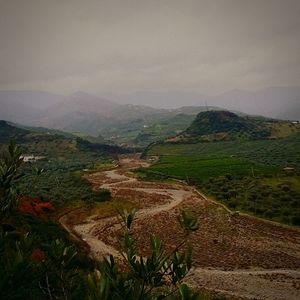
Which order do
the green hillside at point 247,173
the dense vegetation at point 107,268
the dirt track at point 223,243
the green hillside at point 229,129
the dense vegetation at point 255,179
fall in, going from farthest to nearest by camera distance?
1. the green hillside at point 229,129
2. the green hillside at point 247,173
3. the dense vegetation at point 255,179
4. the dirt track at point 223,243
5. the dense vegetation at point 107,268

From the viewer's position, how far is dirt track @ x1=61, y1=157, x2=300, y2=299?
2542 centimetres

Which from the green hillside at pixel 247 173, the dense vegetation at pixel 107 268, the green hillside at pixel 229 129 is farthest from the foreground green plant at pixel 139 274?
the green hillside at pixel 229 129

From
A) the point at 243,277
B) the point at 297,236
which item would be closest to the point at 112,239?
the point at 243,277

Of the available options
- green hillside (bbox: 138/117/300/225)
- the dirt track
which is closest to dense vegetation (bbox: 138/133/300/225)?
green hillside (bbox: 138/117/300/225)

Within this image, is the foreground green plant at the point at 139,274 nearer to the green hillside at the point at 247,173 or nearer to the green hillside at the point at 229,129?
the green hillside at the point at 247,173

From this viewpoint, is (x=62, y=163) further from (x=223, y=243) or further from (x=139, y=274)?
(x=139, y=274)

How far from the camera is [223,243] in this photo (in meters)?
34.3

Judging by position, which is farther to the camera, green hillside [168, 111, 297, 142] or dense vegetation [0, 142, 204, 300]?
green hillside [168, 111, 297, 142]

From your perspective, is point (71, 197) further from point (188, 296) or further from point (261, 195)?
point (188, 296)

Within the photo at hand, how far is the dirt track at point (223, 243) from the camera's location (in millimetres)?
25422

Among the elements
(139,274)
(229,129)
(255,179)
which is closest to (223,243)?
(255,179)

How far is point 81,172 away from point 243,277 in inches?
2768

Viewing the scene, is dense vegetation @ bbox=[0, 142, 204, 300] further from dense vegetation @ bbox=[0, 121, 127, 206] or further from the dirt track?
dense vegetation @ bbox=[0, 121, 127, 206]

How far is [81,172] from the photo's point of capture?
304 ft
